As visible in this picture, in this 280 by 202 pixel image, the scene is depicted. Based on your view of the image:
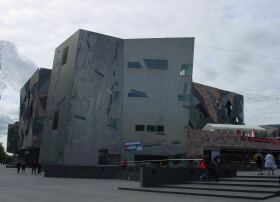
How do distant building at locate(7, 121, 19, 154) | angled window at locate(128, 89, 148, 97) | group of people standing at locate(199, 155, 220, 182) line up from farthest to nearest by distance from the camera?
1. distant building at locate(7, 121, 19, 154)
2. angled window at locate(128, 89, 148, 97)
3. group of people standing at locate(199, 155, 220, 182)

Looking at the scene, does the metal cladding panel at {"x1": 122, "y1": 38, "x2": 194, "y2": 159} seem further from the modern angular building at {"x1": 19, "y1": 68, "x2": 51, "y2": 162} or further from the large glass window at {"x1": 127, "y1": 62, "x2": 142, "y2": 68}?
the modern angular building at {"x1": 19, "y1": 68, "x2": 51, "y2": 162}

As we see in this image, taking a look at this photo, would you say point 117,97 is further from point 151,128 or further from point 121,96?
point 151,128

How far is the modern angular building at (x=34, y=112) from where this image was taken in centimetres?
7688

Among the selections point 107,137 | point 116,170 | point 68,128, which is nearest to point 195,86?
point 107,137

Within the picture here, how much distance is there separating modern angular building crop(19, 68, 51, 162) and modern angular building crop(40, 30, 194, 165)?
47.5 ft

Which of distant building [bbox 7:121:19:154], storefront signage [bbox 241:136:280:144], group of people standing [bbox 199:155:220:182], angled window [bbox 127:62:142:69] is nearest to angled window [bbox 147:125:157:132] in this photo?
angled window [bbox 127:62:142:69]

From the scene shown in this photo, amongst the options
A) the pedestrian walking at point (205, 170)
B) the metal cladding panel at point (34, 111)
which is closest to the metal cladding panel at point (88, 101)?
the metal cladding panel at point (34, 111)

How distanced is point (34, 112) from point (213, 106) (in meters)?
31.5

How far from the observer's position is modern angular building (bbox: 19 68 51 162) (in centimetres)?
7688

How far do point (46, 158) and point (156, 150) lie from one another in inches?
612

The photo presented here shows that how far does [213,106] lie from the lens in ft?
241

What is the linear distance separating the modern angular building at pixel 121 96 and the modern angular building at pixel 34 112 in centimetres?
1447

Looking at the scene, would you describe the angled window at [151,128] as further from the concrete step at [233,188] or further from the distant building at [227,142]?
the concrete step at [233,188]

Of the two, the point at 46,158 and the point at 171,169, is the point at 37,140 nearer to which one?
the point at 46,158
